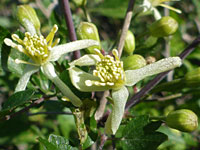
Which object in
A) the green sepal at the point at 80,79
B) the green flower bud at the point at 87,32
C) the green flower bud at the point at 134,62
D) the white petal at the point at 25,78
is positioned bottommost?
the green flower bud at the point at 134,62

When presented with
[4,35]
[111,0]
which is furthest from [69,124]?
[111,0]

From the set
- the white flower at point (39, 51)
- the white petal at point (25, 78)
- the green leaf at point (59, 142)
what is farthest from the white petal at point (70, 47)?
the green leaf at point (59, 142)

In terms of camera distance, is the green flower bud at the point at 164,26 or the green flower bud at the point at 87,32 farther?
the green flower bud at the point at 164,26

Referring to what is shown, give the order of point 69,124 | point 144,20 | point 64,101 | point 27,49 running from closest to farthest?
point 64,101 < point 27,49 < point 69,124 < point 144,20

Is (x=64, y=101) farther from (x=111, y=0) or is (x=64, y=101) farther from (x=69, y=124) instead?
(x=111, y=0)

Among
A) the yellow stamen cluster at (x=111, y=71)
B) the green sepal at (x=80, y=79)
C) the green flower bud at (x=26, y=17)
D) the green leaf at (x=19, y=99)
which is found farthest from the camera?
the green flower bud at (x=26, y=17)

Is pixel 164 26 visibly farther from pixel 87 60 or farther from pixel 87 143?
pixel 87 143

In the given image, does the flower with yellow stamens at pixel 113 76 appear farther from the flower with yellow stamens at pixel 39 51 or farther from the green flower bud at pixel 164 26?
the green flower bud at pixel 164 26
